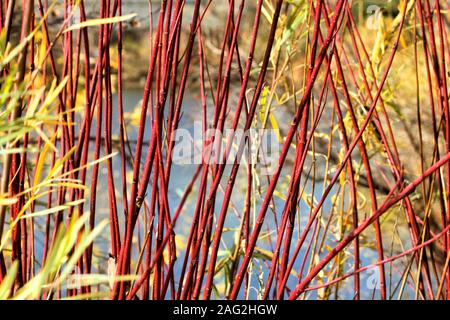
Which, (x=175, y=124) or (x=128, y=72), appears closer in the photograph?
(x=175, y=124)

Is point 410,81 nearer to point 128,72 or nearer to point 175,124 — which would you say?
point 128,72

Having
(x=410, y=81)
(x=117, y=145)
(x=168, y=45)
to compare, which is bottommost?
(x=117, y=145)

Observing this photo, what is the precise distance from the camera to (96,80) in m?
0.85

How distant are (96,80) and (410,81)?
2.66 meters

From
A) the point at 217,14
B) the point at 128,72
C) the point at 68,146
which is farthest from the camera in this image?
the point at 128,72

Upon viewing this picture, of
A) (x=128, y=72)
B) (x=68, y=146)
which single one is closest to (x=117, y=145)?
(x=128, y=72)
